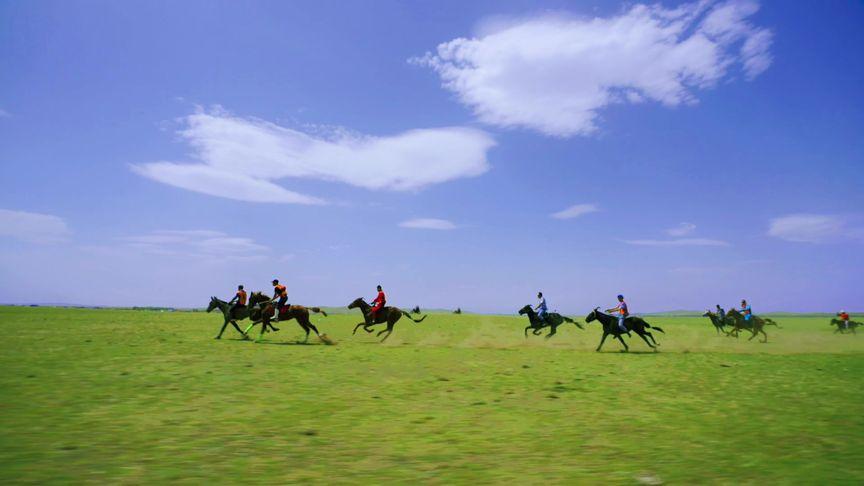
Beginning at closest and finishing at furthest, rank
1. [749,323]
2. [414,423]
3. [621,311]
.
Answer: [414,423]
[621,311]
[749,323]

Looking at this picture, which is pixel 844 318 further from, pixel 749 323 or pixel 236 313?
pixel 236 313

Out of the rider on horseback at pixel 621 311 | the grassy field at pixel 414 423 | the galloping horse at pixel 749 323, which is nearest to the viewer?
the grassy field at pixel 414 423

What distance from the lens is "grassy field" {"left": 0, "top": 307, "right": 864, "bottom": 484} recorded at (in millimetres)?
5527

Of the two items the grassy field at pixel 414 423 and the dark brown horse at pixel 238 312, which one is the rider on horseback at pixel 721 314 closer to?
the grassy field at pixel 414 423

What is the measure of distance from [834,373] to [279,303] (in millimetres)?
21994

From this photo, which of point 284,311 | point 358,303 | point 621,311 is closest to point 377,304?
point 358,303

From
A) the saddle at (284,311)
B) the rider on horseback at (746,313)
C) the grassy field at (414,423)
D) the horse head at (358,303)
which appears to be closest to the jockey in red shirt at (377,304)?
the horse head at (358,303)

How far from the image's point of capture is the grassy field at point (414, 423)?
5.53 metres

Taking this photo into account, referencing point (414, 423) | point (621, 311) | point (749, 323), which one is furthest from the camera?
point (749, 323)

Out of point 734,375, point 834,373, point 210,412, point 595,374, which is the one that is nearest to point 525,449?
point 210,412

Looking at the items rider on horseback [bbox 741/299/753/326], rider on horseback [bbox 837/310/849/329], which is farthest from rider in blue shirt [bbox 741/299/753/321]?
rider on horseback [bbox 837/310/849/329]

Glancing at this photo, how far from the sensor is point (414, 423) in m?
7.85

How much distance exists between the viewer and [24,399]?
28.2 ft

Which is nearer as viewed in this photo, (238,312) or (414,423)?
(414,423)
